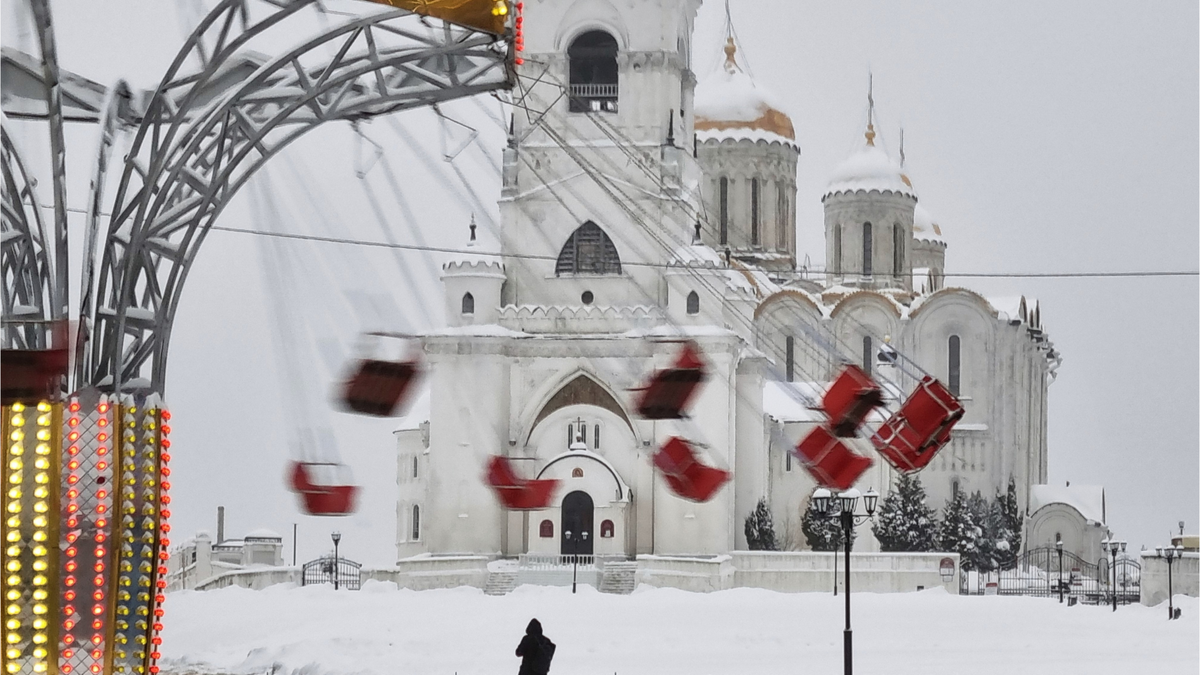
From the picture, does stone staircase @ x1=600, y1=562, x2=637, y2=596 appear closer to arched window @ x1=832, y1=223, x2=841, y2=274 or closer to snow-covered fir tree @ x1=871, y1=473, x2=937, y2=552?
snow-covered fir tree @ x1=871, y1=473, x2=937, y2=552

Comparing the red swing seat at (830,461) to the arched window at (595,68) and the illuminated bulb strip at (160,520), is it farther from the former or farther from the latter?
the arched window at (595,68)

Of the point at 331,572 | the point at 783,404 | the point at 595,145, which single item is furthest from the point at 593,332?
the point at 783,404

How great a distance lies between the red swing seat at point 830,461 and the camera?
24.5m

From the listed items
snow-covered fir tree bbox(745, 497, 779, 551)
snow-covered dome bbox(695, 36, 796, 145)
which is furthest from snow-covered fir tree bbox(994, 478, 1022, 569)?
snow-covered dome bbox(695, 36, 796, 145)

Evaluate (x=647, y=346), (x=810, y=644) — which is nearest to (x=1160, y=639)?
(x=810, y=644)

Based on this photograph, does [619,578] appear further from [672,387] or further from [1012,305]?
[672,387]

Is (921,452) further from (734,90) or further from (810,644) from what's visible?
(734,90)

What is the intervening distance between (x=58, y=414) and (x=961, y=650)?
65.6ft

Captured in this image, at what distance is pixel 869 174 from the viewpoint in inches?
3135

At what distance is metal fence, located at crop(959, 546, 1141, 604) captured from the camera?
193ft

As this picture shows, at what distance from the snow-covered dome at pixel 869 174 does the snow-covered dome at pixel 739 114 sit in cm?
251

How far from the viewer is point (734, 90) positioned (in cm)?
8169

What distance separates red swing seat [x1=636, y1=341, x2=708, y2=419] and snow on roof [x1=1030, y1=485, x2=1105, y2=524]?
5684 cm

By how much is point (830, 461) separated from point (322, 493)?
278 inches
